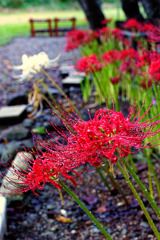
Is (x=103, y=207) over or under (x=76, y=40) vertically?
under

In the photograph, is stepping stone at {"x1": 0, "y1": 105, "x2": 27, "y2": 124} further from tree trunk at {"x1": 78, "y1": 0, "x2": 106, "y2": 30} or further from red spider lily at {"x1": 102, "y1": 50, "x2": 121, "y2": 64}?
tree trunk at {"x1": 78, "y1": 0, "x2": 106, "y2": 30}

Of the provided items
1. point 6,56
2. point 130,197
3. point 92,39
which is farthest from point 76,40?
point 6,56

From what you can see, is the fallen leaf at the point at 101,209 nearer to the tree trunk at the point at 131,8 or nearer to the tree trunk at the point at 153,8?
the tree trunk at the point at 153,8

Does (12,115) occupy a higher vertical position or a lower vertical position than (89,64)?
lower

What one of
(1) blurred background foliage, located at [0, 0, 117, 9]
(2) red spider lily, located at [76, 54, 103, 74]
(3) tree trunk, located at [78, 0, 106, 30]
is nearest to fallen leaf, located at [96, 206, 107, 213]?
(2) red spider lily, located at [76, 54, 103, 74]

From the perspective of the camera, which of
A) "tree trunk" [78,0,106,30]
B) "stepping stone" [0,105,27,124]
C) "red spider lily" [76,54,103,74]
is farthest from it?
"tree trunk" [78,0,106,30]

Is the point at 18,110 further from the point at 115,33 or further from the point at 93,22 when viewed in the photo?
the point at 93,22

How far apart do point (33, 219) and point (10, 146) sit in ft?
3.12

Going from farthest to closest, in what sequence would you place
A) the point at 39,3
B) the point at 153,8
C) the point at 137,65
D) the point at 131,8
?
the point at 39,3 < the point at 131,8 < the point at 153,8 < the point at 137,65

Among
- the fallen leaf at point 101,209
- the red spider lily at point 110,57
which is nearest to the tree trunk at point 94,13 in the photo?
the red spider lily at point 110,57

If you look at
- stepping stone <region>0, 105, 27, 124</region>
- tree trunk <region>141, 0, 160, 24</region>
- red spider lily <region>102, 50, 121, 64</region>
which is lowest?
stepping stone <region>0, 105, 27, 124</region>

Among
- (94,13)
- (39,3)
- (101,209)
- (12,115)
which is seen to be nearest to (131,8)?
(94,13)

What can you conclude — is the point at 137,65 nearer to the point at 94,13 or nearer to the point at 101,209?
the point at 101,209

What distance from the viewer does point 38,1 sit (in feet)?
101
